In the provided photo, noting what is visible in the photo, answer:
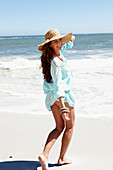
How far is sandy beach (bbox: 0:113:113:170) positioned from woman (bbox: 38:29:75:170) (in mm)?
418

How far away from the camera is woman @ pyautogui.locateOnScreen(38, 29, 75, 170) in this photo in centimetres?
240

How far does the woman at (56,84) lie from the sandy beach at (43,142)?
42cm

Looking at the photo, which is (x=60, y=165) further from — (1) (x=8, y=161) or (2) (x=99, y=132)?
(2) (x=99, y=132)

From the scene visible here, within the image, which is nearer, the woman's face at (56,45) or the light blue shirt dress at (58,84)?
the light blue shirt dress at (58,84)

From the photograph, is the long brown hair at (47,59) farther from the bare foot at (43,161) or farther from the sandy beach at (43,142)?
the sandy beach at (43,142)

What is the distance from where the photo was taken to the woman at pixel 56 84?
2402 millimetres

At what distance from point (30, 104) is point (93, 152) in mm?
2548

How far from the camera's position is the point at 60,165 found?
283 centimetres

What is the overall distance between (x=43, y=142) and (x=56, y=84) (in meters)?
1.41

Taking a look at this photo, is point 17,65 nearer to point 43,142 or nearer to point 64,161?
point 43,142

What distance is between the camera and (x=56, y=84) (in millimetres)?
2391

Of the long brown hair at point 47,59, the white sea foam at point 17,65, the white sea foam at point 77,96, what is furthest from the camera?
the white sea foam at point 17,65

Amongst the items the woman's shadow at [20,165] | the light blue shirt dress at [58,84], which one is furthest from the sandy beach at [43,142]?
the light blue shirt dress at [58,84]

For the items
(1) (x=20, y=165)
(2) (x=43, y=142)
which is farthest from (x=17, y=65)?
(1) (x=20, y=165)
